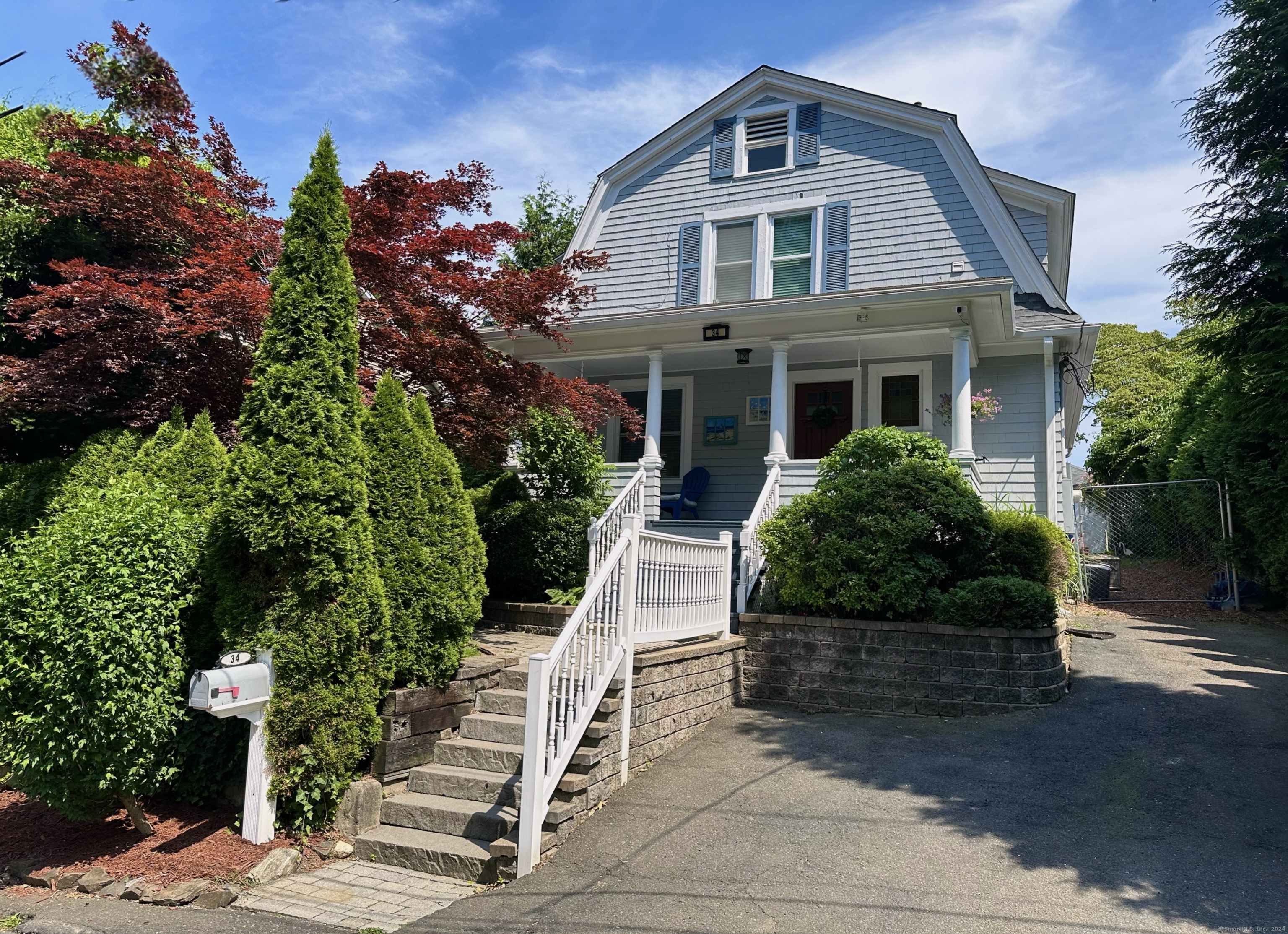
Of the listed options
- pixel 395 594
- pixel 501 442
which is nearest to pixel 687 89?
pixel 501 442

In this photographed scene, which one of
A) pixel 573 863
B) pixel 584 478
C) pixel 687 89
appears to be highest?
pixel 687 89

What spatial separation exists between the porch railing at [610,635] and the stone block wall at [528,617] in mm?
1709

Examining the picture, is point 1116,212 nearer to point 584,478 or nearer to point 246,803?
point 584,478

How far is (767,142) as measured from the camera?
13617 mm

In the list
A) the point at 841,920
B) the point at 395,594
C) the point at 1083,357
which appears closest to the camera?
the point at 841,920

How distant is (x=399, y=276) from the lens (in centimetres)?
695

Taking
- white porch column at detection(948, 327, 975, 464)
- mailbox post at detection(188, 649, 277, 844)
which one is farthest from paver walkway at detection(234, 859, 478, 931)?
white porch column at detection(948, 327, 975, 464)

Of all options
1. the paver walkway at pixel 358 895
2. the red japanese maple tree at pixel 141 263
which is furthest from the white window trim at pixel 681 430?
the paver walkway at pixel 358 895

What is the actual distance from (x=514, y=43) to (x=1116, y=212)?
1065 centimetres

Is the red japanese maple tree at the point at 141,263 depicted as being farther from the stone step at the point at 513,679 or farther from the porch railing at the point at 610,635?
the porch railing at the point at 610,635

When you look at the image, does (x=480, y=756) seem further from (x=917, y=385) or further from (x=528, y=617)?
(x=917, y=385)

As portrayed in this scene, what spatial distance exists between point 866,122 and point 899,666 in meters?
9.34

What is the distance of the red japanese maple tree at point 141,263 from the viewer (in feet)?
21.2

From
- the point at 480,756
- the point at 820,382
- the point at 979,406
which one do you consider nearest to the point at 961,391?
the point at 979,406
